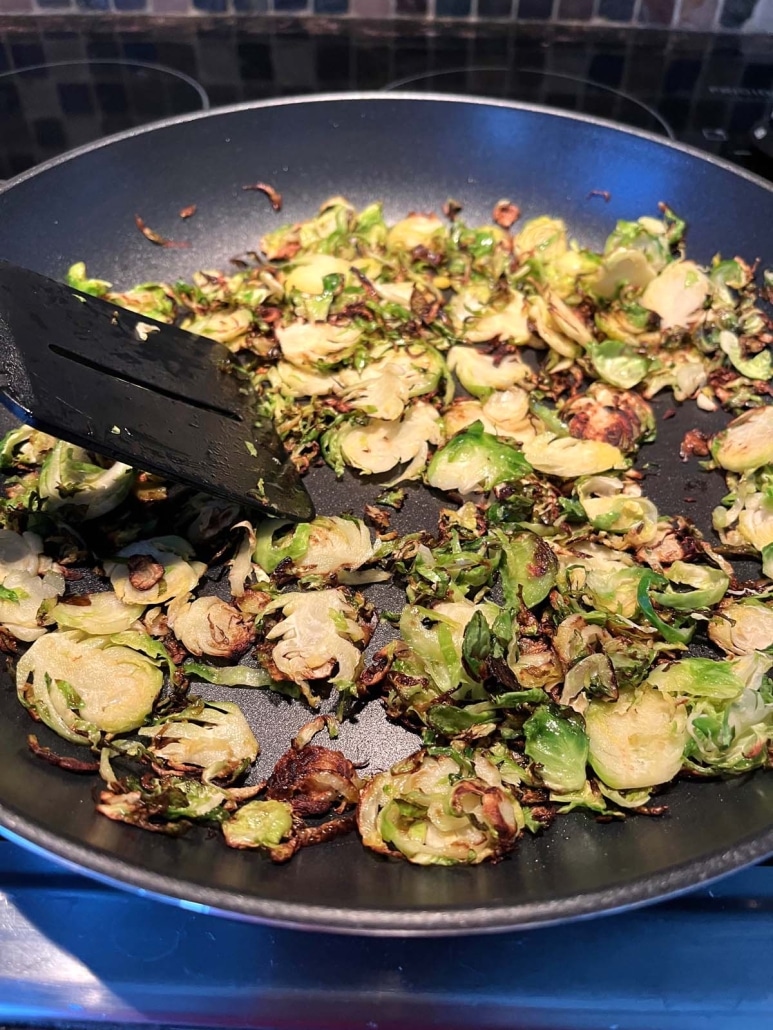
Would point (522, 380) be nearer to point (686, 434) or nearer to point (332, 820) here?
point (686, 434)

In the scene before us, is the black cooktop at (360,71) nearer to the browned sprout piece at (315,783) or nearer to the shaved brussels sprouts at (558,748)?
the shaved brussels sprouts at (558,748)

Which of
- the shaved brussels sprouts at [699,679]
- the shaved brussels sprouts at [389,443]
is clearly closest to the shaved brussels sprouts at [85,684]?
the shaved brussels sprouts at [389,443]

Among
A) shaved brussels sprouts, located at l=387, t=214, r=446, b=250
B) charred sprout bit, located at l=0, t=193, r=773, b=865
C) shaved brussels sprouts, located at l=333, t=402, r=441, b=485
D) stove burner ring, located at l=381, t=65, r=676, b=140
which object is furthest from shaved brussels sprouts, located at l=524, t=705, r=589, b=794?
stove burner ring, located at l=381, t=65, r=676, b=140

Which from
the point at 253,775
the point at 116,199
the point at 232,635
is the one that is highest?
the point at 116,199

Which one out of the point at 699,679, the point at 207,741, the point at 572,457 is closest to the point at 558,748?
the point at 699,679

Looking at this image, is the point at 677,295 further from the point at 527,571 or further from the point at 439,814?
the point at 439,814

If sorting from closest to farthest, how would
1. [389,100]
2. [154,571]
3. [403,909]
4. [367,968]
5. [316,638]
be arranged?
[403,909] < [367,968] < [316,638] < [154,571] < [389,100]

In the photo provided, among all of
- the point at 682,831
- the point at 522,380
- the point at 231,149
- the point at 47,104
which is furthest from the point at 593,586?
the point at 47,104

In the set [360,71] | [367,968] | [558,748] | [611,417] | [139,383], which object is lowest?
[367,968]
